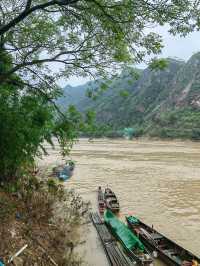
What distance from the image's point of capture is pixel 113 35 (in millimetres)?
6625

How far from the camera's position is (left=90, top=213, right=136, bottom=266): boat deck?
10.0 metres

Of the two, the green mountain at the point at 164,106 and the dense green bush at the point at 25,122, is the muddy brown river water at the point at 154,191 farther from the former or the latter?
the green mountain at the point at 164,106

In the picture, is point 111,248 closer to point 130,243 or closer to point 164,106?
point 130,243

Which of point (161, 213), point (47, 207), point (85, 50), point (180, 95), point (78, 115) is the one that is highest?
point (180, 95)

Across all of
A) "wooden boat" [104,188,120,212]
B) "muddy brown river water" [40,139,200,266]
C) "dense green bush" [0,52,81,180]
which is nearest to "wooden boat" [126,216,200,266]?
"muddy brown river water" [40,139,200,266]

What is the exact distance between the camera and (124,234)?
1310cm

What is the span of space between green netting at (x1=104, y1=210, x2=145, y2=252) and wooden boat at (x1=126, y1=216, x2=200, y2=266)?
0.85 metres

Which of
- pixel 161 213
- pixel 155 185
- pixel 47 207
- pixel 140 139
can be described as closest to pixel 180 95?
pixel 140 139

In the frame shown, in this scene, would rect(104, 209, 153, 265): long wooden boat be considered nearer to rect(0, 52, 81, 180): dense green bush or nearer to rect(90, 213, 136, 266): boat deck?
rect(90, 213, 136, 266): boat deck

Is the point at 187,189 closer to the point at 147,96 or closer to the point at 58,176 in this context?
the point at 58,176

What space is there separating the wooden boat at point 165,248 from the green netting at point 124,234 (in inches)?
33.6

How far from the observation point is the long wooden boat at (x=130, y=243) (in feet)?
35.4

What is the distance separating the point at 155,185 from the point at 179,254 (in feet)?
53.1

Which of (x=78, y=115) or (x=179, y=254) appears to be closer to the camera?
(x=78, y=115)
